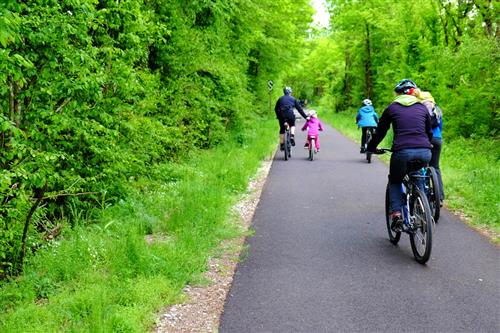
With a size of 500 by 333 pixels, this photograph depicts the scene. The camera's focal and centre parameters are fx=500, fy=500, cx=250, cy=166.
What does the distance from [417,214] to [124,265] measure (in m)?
3.44

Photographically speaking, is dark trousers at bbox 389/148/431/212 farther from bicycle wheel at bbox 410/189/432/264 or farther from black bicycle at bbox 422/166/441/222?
black bicycle at bbox 422/166/441/222

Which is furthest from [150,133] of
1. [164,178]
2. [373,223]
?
[373,223]

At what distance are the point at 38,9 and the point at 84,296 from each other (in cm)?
295

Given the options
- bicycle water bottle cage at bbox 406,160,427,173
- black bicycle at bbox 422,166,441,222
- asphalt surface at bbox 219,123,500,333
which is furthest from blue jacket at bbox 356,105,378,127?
bicycle water bottle cage at bbox 406,160,427,173

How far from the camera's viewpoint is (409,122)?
6098mm

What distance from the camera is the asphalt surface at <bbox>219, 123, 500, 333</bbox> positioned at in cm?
441

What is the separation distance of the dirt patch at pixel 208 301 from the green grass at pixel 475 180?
3740mm

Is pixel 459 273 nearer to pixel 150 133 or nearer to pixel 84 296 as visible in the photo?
pixel 84 296

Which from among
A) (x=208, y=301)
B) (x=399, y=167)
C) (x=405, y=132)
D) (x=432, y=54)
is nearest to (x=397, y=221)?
(x=399, y=167)

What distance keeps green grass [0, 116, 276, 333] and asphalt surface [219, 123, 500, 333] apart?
0.63 meters

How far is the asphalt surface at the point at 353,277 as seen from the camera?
4414mm

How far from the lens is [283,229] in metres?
7.58

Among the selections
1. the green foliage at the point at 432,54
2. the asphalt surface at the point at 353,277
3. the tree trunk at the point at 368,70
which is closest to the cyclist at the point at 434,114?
the asphalt surface at the point at 353,277

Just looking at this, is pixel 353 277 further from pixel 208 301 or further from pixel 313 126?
pixel 313 126
